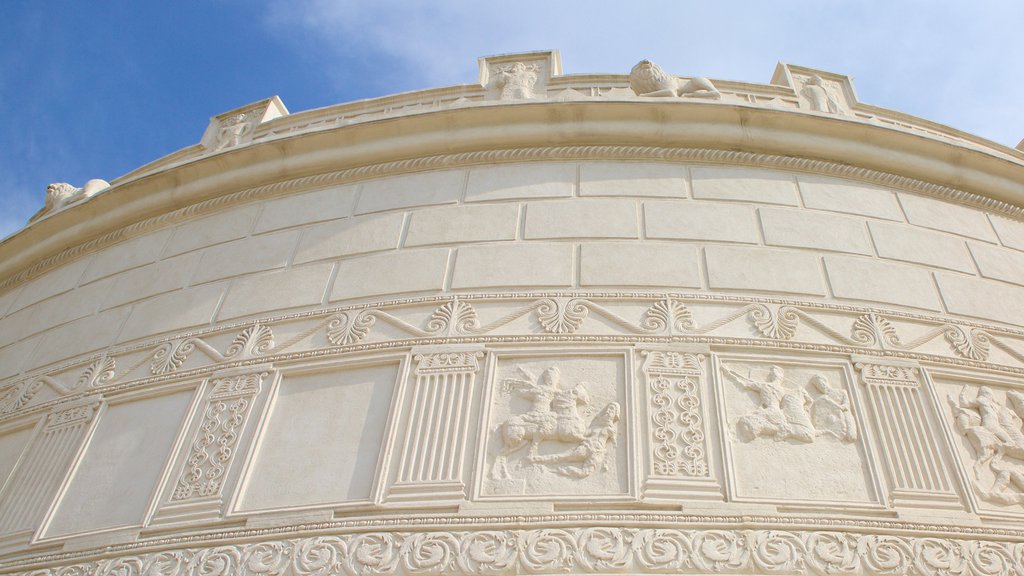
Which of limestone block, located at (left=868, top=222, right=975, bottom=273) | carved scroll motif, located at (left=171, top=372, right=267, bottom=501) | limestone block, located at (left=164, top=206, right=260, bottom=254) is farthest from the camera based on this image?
limestone block, located at (left=164, top=206, right=260, bottom=254)

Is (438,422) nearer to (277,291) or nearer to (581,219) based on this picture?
(277,291)

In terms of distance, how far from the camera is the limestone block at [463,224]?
6379 mm

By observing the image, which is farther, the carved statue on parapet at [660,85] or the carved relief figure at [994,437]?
the carved statue on parapet at [660,85]

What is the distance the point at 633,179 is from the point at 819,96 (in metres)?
2.65

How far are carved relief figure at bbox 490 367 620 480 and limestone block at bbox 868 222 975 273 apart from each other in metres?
2.99

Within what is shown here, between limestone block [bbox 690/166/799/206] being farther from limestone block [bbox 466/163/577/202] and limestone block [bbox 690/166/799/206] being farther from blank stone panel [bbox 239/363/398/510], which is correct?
blank stone panel [bbox 239/363/398/510]

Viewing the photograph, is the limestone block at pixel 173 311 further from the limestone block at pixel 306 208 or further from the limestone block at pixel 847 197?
the limestone block at pixel 847 197

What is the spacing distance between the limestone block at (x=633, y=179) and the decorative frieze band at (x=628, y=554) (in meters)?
3.22

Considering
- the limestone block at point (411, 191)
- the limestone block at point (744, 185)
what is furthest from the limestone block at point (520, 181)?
the limestone block at point (744, 185)

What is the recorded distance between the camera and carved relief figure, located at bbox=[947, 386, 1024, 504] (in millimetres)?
4758

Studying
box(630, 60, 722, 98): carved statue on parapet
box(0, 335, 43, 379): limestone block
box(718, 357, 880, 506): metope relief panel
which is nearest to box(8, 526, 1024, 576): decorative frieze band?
box(718, 357, 880, 506): metope relief panel

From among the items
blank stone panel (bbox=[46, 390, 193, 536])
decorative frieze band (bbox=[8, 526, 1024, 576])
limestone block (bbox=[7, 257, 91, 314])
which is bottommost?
decorative frieze band (bbox=[8, 526, 1024, 576])

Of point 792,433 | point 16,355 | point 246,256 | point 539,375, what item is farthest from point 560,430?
point 16,355

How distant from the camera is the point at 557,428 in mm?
4773
